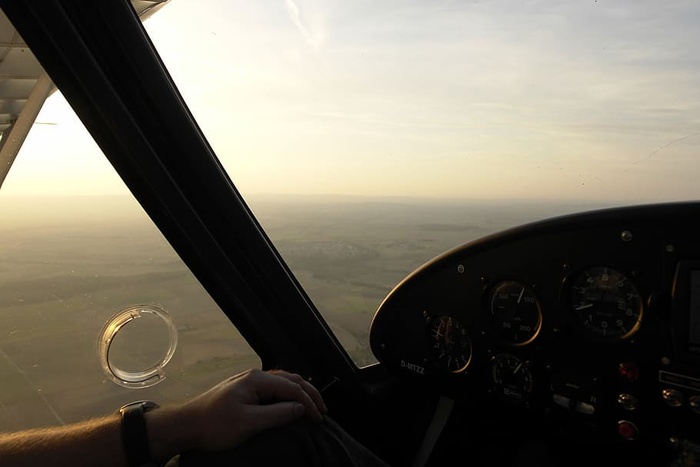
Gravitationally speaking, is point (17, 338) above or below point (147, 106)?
below

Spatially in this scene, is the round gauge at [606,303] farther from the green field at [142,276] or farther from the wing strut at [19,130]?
the wing strut at [19,130]

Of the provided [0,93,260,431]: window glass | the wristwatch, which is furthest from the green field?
the wristwatch

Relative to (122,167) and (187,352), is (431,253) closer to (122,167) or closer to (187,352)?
(187,352)

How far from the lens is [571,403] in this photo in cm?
195

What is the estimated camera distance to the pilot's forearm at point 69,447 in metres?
1.18

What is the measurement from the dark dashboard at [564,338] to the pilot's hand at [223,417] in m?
1.02

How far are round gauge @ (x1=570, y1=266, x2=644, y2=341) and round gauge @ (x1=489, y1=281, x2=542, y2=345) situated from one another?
0.50 feet

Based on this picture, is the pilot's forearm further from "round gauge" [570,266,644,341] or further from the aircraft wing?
"round gauge" [570,266,644,341]

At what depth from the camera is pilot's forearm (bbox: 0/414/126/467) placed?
1.18 m

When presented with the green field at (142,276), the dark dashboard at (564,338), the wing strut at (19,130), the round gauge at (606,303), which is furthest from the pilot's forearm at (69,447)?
the round gauge at (606,303)

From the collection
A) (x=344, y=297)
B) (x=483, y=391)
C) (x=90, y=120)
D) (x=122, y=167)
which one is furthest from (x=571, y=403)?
(x=90, y=120)

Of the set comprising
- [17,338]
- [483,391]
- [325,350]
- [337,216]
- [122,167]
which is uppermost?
[122,167]

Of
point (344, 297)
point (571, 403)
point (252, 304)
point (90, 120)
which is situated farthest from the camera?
point (344, 297)

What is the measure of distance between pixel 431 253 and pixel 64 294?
4.51ft
